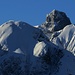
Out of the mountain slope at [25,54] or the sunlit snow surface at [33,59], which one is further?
the sunlit snow surface at [33,59]

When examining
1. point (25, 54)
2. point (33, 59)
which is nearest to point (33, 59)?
point (33, 59)

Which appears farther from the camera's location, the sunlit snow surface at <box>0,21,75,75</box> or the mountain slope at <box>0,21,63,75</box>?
the sunlit snow surface at <box>0,21,75,75</box>

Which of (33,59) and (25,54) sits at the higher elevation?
(25,54)

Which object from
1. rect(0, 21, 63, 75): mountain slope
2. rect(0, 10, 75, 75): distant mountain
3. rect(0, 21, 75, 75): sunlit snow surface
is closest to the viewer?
rect(0, 21, 63, 75): mountain slope

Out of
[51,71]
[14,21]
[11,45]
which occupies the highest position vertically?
[14,21]

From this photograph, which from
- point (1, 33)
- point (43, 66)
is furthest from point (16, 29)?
point (43, 66)

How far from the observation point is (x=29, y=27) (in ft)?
611

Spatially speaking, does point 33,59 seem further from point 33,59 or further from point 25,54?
point 25,54

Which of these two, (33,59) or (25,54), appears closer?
(33,59)

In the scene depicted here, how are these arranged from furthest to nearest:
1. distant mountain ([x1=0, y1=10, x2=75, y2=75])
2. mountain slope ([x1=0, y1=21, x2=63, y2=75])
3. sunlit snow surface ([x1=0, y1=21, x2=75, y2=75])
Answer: distant mountain ([x1=0, y1=10, x2=75, y2=75]), sunlit snow surface ([x1=0, y1=21, x2=75, y2=75]), mountain slope ([x1=0, y1=21, x2=63, y2=75])

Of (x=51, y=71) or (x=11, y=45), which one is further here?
(x=11, y=45)

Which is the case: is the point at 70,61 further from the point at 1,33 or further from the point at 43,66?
the point at 1,33

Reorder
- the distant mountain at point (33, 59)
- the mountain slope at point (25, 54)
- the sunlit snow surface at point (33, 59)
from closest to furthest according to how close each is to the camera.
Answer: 1. the mountain slope at point (25, 54)
2. the sunlit snow surface at point (33, 59)
3. the distant mountain at point (33, 59)

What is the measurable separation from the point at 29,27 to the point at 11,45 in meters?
24.2
